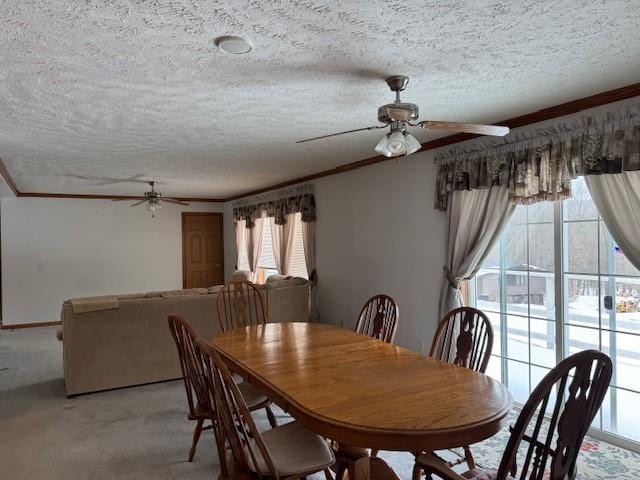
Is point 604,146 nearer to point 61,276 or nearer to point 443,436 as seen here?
point 443,436

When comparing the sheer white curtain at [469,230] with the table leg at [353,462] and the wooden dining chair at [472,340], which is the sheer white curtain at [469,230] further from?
the table leg at [353,462]

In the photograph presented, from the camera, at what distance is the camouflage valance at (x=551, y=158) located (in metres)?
2.71

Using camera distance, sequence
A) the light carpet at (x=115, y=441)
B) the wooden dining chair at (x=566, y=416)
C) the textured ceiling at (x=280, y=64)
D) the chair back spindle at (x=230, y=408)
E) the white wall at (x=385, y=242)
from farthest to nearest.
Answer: the white wall at (x=385, y=242) → the light carpet at (x=115, y=441) → the textured ceiling at (x=280, y=64) → the chair back spindle at (x=230, y=408) → the wooden dining chair at (x=566, y=416)

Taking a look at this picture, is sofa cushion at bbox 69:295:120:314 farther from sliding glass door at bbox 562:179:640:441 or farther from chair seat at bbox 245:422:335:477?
sliding glass door at bbox 562:179:640:441

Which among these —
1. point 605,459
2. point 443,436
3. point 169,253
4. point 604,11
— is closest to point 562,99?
point 604,11

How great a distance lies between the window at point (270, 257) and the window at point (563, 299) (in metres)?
3.17

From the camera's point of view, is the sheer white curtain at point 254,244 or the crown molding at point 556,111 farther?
the sheer white curtain at point 254,244

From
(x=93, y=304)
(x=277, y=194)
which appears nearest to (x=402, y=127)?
(x=93, y=304)

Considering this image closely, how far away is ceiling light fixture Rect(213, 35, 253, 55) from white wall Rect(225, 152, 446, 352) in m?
2.61

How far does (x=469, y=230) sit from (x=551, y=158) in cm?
91

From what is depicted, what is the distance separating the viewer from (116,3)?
166 centimetres

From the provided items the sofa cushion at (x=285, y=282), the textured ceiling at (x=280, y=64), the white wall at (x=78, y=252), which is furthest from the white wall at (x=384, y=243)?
the white wall at (x=78, y=252)

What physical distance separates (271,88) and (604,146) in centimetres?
215

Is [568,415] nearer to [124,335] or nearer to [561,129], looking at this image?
[561,129]
